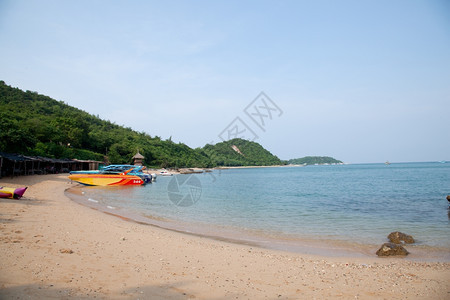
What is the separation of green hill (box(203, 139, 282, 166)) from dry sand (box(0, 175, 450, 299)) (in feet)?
389

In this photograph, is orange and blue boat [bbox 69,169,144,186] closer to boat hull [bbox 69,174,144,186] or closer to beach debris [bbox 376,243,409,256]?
boat hull [bbox 69,174,144,186]

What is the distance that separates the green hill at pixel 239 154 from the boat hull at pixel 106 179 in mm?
93101

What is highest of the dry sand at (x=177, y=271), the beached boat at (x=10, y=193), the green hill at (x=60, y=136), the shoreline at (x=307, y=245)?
the green hill at (x=60, y=136)

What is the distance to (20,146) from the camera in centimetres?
2952

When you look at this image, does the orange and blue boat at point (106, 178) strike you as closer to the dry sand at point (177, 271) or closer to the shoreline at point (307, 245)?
the shoreline at point (307, 245)

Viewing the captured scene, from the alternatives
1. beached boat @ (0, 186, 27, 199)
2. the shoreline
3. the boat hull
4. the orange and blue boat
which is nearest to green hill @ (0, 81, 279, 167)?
the orange and blue boat

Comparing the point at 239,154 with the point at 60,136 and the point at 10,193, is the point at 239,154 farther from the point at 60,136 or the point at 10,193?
the point at 10,193

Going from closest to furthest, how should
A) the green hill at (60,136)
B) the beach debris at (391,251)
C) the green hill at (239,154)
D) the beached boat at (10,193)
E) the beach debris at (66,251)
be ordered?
the beach debris at (66,251) → the beach debris at (391,251) → the beached boat at (10,193) → the green hill at (60,136) → the green hill at (239,154)

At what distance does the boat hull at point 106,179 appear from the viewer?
95.8 feet

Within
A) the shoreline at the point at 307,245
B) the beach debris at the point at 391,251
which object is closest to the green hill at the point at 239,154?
the shoreline at the point at 307,245

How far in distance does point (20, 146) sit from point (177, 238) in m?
28.9

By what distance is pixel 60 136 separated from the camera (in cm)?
4603

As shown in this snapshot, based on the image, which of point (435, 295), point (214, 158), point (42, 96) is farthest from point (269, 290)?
point (214, 158)

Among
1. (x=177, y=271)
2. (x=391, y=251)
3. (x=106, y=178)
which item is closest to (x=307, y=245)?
(x=391, y=251)
